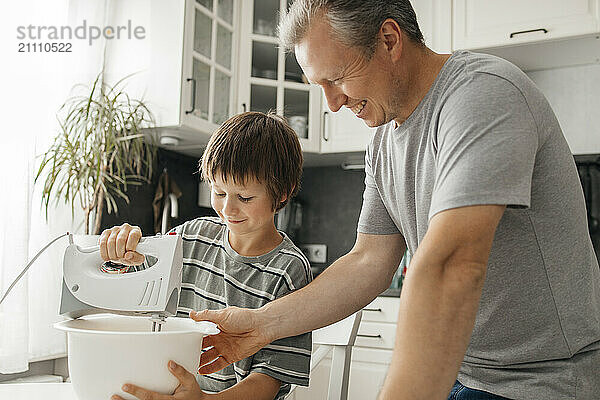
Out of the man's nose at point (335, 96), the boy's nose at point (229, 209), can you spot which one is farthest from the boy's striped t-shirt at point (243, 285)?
the man's nose at point (335, 96)

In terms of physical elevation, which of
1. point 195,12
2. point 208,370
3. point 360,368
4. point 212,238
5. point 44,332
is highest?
point 195,12

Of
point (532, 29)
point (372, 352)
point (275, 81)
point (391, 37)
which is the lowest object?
point (372, 352)

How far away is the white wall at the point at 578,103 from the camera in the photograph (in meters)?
2.83

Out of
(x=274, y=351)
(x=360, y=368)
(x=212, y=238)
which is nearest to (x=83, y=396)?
(x=274, y=351)

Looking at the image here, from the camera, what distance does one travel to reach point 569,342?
894 millimetres

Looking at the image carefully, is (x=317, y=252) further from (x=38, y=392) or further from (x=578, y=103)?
(x=38, y=392)

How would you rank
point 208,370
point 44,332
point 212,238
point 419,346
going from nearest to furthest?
point 419,346, point 208,370, point 212,238, point 44,332

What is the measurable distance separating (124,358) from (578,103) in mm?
2674

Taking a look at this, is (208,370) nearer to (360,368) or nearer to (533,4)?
(360,368)

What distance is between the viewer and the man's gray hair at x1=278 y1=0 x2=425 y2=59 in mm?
926

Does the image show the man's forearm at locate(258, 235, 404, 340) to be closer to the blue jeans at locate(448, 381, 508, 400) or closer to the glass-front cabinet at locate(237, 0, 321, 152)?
the blue jeans at locate(448, 381, 508, 400)

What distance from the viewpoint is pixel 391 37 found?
38.1 inches

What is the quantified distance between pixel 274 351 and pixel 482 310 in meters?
0.39

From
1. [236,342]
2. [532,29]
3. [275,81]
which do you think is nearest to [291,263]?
[236,342]
